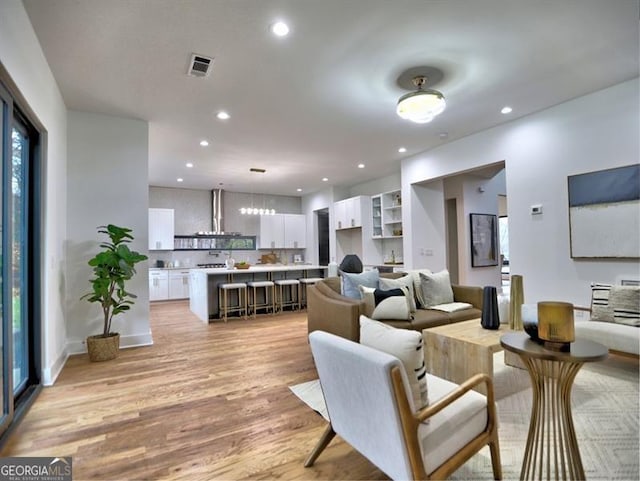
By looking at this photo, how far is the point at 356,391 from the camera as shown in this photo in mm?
1514

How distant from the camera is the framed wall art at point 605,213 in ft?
11.2

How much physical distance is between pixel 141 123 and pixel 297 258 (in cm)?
636

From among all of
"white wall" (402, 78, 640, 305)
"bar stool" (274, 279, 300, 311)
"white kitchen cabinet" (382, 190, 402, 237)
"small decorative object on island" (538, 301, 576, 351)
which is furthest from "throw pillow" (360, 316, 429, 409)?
"white kitchen cabinet" (382, 190, 402, 237)

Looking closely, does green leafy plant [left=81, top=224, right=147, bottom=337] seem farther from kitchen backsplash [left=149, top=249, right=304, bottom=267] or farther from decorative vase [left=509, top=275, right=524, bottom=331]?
kitchen backsplash [left=149, top=249, right=304, bottom=267]

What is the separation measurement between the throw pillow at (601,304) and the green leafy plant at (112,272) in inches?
199

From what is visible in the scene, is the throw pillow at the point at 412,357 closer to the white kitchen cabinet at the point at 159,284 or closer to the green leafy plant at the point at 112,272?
the green leafy plant at the point at 112,272

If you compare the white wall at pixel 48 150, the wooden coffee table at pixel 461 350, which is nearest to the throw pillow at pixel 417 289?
the wooden coffee table at pixel 461 350

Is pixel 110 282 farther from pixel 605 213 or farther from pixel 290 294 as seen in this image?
pixel 605 213

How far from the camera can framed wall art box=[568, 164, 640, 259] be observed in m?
3.40

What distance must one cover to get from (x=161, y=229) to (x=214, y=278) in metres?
2.94

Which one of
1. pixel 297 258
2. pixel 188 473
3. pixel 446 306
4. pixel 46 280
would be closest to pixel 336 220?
pixel 297 258

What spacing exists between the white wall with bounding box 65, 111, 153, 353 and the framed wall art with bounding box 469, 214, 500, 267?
20.3 feet

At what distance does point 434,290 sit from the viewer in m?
4.01

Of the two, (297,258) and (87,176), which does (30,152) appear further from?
(297,258)
